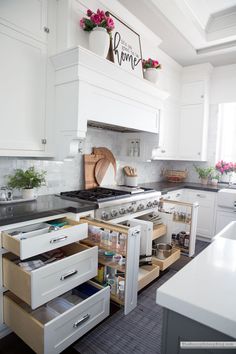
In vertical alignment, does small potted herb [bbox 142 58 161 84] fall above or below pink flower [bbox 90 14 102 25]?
below

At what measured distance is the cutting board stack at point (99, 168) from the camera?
2.53 meters

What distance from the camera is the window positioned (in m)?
3.79

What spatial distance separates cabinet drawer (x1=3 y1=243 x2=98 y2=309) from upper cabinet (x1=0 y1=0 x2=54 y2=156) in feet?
2.69

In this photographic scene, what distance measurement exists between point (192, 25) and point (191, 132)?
60.4 inches

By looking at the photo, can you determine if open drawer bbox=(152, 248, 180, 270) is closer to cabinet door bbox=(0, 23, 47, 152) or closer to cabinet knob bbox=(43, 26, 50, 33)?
cabinet door bbox=(0, 23, 47, 152)

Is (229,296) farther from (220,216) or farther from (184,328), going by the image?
(220,216)

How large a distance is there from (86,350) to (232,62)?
3998mm

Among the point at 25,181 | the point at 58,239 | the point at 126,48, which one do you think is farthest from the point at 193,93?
the point at 58,239

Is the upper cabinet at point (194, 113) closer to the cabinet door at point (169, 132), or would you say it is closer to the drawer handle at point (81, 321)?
the cabinet door at point (169, 132)

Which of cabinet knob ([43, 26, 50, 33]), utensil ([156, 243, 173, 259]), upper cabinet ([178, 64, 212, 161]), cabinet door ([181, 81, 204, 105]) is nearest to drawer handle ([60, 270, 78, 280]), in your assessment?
utensil ([156, 243, 173, 259])

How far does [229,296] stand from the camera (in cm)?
63

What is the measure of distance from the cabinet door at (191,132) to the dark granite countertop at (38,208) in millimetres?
2370

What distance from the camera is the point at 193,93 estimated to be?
3.72m

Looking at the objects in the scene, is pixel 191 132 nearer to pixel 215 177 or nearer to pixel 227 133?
pixel 227 133
